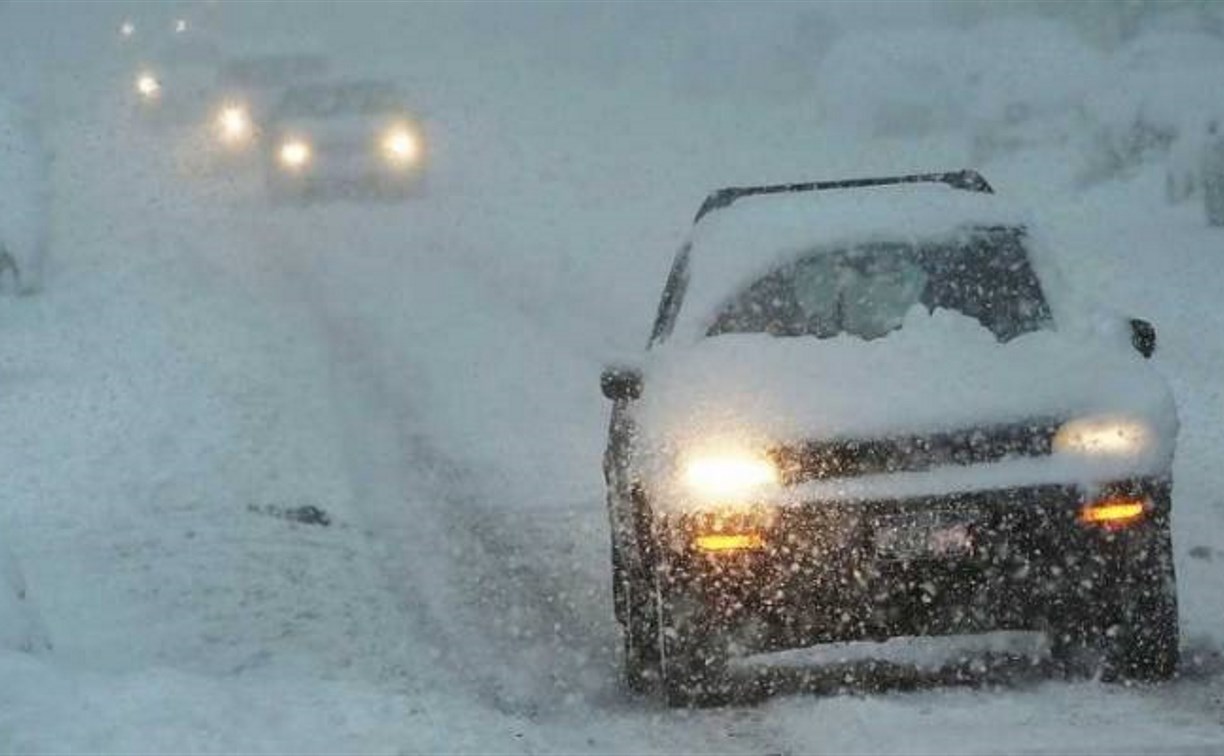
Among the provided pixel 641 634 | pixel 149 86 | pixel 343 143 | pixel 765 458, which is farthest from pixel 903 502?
pixel 149 86

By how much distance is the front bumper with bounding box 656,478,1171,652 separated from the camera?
557 centimetres

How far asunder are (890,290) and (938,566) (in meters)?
1.55

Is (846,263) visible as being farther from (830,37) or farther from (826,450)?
(830,37)

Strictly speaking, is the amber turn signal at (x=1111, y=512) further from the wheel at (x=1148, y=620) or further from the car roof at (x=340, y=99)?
the car roof at (x=340, y=99)

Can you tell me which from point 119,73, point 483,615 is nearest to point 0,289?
point 483,615

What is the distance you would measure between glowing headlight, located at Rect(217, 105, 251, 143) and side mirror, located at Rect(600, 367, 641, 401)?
25880mm

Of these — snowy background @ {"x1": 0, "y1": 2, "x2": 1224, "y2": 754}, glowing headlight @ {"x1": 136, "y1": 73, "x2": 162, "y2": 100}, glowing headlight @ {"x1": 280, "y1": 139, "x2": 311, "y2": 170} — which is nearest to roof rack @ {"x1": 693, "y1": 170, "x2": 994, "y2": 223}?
snowy background @ {"x1": 0, "y1": 2, "x2": 1224, "y2": 754}

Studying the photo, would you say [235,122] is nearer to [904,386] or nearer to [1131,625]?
[904,386]

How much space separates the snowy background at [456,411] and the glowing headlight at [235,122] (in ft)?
2.29

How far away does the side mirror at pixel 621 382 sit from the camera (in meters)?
6.48

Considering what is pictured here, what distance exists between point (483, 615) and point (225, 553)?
1.78m

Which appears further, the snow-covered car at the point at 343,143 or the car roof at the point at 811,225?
the snow-covered car at the point at 343,143

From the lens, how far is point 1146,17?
36125mm

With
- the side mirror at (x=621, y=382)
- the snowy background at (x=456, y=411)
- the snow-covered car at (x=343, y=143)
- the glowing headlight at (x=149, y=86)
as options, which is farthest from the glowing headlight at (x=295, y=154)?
the side mirror at (x=621, y=382)
